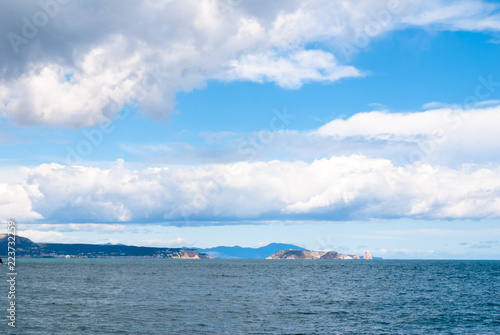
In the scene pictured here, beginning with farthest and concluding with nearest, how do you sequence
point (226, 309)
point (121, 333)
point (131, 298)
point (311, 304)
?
point (131, 298), point (311, 304), point (226, 309), point (121, 333)

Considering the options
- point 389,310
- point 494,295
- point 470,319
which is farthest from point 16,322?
point 494,295

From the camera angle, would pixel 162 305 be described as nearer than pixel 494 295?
Yes

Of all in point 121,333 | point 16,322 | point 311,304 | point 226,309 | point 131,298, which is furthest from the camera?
point 131,298

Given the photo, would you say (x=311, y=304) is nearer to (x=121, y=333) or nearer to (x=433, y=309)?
(x=433, y=309)

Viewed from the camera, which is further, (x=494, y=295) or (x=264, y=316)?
(x=494, y=295)

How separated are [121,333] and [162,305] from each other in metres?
23.9

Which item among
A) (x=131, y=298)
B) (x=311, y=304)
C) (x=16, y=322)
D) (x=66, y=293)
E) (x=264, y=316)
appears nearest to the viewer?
(x=16, y=322)

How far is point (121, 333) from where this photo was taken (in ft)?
173

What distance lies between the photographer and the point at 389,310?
74.8m

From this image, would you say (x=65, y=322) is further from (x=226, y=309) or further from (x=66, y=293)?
(x=66, y=293)

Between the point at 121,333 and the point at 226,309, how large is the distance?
23.6 m

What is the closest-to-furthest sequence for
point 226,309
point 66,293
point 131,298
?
1. point 226,309
2. point 131,298
3. point 66,293

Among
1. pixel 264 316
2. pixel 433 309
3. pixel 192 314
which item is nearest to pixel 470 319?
pixel 433 309

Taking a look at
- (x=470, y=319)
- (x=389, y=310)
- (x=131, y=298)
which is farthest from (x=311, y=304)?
(x=131, y=298)
